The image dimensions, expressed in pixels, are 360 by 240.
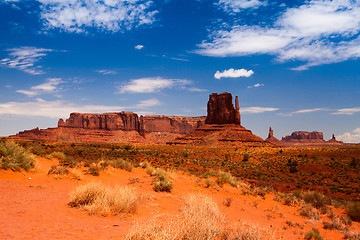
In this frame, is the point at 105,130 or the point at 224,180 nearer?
the point at 224,180

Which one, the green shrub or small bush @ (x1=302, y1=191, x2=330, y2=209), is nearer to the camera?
the green shrub

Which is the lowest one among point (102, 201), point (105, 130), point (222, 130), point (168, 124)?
point (102, 201)

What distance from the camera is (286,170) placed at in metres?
30.5

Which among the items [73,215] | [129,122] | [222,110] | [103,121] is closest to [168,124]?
[129,122]

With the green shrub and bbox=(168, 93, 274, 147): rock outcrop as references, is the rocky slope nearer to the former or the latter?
bbox=(168, 93, 274, 147): rock outcrop

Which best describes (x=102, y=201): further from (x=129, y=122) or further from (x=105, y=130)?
(x=129, y=122)

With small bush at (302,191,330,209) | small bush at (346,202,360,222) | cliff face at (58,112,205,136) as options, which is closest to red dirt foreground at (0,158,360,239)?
small bush at (346,202,360,222)

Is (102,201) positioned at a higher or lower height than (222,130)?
lower

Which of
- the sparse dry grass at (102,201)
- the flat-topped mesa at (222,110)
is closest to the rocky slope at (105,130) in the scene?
the flat-topped mesa at (222,110)

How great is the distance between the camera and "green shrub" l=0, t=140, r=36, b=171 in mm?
10289

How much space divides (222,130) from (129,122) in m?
91.6

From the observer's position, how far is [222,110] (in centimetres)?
10919

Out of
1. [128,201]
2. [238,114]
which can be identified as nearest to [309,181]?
[128,201]

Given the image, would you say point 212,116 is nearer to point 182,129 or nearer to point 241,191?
point 182,129
